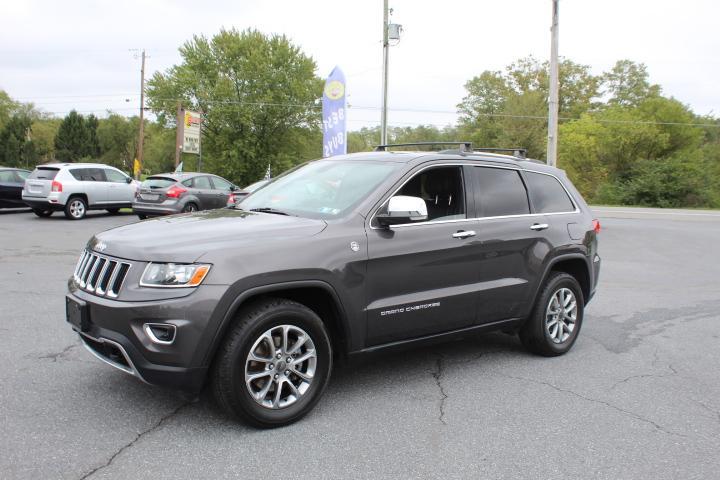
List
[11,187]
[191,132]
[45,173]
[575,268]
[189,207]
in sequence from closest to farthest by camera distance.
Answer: [575,268]
[189,207]
[45,173]
[11,187]
[191,132]

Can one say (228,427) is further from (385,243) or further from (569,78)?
(569,78)

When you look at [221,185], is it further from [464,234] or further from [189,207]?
[464,234]

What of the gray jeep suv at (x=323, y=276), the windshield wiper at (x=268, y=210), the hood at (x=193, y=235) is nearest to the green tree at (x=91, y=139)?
the gray jeep suv at (x=323, y=276)

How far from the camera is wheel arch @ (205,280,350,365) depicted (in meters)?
3.45

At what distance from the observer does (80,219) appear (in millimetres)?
18328

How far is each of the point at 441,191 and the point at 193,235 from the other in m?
2.04

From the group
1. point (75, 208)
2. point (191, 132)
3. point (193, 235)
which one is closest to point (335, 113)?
point (75, 208)

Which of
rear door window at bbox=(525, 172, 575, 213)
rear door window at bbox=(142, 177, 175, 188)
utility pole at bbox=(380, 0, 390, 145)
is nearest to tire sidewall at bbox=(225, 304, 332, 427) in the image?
rear door window at bbox=(525, 172, 575, 213)

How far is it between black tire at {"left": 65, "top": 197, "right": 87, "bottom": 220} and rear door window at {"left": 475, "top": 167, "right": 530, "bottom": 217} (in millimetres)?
15906

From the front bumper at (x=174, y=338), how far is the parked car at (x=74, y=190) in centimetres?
1585

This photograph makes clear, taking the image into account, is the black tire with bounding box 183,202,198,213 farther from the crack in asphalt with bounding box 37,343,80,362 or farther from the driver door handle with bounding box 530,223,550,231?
the driver door handle with bounding box 530,223,550,231

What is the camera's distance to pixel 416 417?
156 inches

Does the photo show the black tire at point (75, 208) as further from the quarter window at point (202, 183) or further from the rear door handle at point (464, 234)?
the rear door handle at point (464, 234)

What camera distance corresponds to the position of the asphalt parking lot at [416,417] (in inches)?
129
